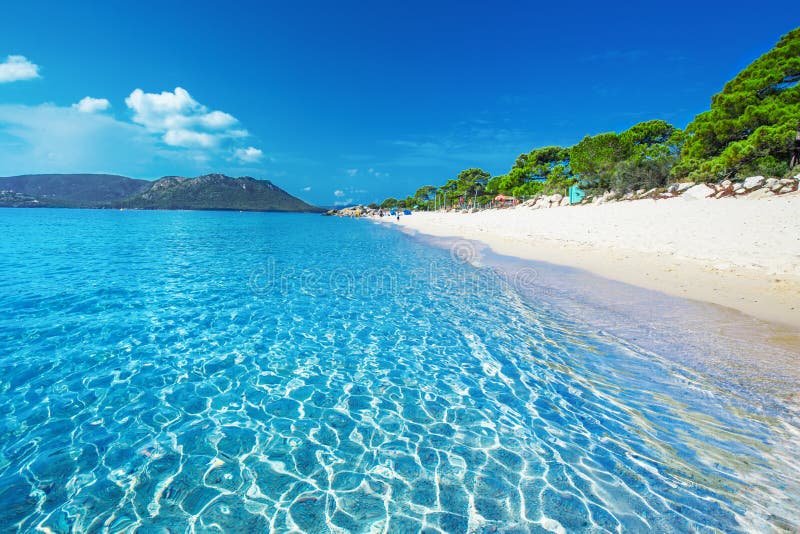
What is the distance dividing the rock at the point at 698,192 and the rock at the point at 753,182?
162 cm

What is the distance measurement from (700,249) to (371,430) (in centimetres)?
1807

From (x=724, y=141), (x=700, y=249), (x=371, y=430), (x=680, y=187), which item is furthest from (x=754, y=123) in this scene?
(x=371, y=430)

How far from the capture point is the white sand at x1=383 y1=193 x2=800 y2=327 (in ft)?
35.5

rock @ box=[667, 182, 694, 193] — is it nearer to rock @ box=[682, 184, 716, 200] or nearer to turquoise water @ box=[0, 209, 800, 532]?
rock @ box=[682, 184, 716, 200]

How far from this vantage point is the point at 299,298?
1223 centimetres

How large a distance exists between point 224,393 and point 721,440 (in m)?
7.50

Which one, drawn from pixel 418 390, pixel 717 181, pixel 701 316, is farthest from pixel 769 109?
pixel 418 390

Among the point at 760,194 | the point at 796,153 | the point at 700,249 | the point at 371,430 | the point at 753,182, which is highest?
the point at 796,153

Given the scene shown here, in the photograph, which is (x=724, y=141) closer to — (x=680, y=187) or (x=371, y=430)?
(x=680, y=187)

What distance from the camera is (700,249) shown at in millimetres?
15625

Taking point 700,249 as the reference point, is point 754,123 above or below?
above

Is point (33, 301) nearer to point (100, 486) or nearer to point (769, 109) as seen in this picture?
point (100, 486)

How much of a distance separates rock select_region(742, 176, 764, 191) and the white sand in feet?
5.09

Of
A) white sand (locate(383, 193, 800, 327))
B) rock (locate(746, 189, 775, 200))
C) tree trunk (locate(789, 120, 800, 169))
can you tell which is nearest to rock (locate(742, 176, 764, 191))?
rock (locate(746, 189, 775, 200))
